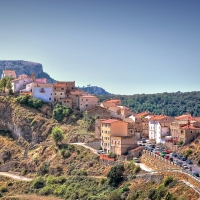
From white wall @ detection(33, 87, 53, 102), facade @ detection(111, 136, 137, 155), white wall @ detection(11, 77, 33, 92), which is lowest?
facade @ detection(111, 136, 137, 155)

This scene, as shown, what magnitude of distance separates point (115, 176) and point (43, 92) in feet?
136

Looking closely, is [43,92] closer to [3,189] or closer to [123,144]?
[3,189]

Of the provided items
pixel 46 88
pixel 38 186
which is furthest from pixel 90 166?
pixel 46 88

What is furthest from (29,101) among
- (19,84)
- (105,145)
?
(105,145)

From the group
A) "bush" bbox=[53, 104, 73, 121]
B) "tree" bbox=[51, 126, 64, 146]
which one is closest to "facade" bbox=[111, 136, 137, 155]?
"tree" bbox=[51, 126, 64, 146]

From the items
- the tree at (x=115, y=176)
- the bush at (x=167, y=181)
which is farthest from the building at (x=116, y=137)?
the bush at (x=167, y=181)

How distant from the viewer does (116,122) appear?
90.9 metres

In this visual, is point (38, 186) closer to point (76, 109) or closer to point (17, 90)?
point (76, 109)

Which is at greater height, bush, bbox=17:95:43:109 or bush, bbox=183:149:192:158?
bush, bbox=17:95:43:109

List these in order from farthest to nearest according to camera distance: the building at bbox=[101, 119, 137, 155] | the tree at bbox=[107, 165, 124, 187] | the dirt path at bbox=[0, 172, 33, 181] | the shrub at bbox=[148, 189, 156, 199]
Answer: the dirt path at bbox=[0, 172, 33, 181], the building at bbox=[101, 119, 137, 155], the tree at bbox=[107, 165, 124, 187], the shrub at bbox=[148, 189, 156, 199]

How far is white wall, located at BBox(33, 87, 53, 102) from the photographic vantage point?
11400cm

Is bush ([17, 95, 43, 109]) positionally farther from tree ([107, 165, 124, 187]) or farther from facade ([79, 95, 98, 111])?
tree ([107, 165, 124, 187])

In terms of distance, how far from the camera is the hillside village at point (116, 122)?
88.1 meters

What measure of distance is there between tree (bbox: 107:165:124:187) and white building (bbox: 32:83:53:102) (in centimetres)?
3927
